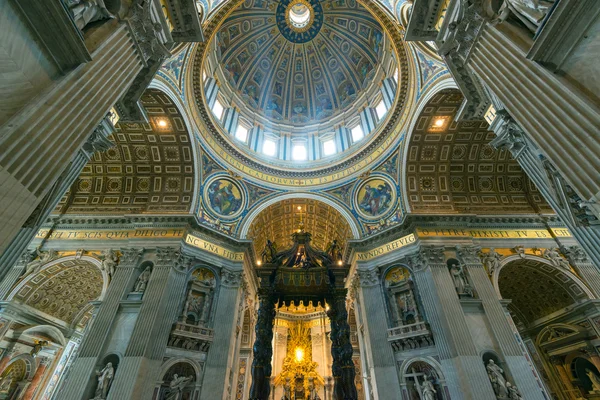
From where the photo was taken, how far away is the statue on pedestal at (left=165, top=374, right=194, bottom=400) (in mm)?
11156

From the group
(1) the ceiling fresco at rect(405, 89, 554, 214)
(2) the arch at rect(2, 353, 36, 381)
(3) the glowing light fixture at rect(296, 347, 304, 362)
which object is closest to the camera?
(2) the arch at rect(2, 353, 36, 381)

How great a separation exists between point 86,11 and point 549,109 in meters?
8.47

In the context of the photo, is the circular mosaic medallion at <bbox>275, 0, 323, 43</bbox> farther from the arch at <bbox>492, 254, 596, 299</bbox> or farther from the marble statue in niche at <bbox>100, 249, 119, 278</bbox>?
the arch at <bbox>492, 254, 596, 299</bbox>

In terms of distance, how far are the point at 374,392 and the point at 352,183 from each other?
38.3 feet

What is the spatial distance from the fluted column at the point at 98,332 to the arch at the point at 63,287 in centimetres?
77

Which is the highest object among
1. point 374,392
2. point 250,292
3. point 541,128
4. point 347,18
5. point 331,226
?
point 347,18

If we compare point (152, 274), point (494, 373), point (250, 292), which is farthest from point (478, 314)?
point (152, 274)

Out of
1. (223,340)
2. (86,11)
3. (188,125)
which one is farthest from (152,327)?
(86,11)

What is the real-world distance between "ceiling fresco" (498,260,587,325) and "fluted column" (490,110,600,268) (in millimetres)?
9661

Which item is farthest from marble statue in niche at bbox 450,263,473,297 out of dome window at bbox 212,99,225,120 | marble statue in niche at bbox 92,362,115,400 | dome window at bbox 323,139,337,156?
dome window at bbox 212,99,225,120

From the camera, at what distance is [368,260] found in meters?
16.1

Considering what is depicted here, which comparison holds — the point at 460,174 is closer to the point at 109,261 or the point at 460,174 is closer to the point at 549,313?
the point at 549,313

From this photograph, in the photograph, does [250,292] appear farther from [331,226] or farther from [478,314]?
[478,314]

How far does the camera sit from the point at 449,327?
463 inches
